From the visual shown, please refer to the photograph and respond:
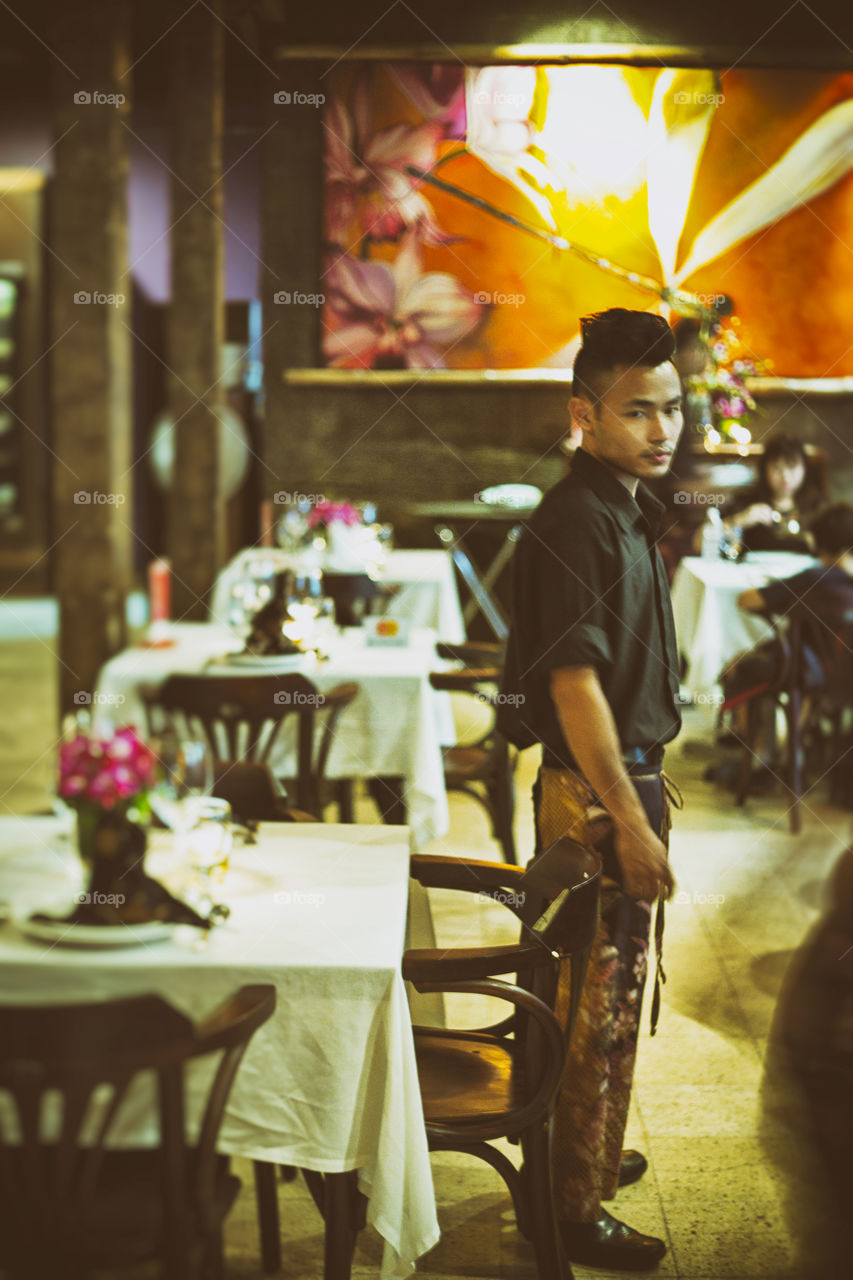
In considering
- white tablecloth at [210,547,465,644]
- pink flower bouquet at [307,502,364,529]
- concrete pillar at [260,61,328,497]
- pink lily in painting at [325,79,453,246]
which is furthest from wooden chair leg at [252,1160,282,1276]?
pink lily in painting at [325,79,453,246]

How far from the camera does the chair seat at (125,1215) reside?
1.46 metres

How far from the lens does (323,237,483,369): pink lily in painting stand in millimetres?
7422

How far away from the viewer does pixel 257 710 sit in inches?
122

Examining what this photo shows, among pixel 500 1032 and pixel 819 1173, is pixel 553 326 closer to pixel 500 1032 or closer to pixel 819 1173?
pixel 500 1032

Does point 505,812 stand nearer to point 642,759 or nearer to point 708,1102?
point 708,1102

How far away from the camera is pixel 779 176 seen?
7.27 metres

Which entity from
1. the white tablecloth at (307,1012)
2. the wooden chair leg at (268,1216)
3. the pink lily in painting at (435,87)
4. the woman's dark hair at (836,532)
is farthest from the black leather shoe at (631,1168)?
the pink lily in painting at (435,87)

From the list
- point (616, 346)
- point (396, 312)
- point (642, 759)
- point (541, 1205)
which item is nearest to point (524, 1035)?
point (541, 1205)

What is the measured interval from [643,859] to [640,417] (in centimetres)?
67

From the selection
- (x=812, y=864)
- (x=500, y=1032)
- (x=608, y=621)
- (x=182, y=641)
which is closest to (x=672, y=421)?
(x=608, y=621)

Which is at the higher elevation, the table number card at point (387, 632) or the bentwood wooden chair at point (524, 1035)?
the table number card at point (387, 632)

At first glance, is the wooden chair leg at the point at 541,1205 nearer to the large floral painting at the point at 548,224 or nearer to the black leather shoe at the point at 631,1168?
the black leather shoe at the point at 631,1168

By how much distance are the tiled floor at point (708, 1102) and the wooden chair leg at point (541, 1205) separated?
22 cm

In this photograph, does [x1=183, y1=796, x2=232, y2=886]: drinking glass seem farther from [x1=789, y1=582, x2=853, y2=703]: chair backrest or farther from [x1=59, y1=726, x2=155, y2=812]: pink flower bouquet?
[x1=789, y1=582, x2=853, y2=703]: chair backrest
